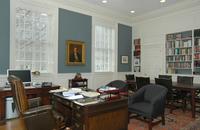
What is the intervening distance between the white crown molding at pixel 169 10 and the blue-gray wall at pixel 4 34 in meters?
4.87

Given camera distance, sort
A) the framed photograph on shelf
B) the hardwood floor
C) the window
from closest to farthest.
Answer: the hardwood floor
the window
the framed photograph on shelf

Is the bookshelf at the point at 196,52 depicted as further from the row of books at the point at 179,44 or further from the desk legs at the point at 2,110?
the desk legs at the point at 2,110

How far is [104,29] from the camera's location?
20.3ft

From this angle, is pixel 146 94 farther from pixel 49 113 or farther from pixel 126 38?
pixel 126 38

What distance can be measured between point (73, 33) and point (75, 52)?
25.3 inches

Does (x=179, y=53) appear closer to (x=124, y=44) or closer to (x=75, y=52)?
(x=124, y=44)

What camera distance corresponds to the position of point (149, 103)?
11.1 feet

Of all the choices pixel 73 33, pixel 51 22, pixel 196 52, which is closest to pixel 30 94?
pixel 51 22

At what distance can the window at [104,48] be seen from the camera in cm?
598

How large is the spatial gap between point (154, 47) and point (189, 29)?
1.41 meters

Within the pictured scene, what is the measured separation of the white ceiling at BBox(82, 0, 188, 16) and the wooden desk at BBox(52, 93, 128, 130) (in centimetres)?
376

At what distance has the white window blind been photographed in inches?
169

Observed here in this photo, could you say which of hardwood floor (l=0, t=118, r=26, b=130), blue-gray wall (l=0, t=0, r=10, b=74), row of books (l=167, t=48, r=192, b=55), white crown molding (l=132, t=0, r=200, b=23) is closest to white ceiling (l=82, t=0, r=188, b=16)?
white crown molding (l=132, t=0, r=200, b=23)

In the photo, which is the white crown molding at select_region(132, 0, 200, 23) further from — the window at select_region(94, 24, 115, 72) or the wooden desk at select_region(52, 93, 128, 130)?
the wooden desk at select_region(52, 93, 128, 130)
